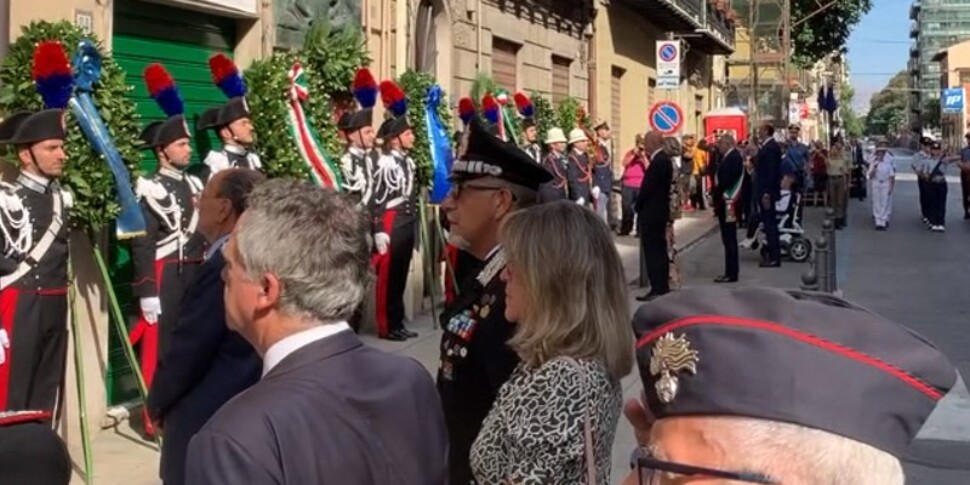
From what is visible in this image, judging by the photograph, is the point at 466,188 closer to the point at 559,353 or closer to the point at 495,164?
the point at 495,164

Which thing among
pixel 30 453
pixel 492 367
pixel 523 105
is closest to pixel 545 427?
pixel 492 367

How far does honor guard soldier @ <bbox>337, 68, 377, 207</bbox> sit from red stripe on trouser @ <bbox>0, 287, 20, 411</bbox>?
4.34m

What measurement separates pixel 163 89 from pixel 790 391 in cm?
679

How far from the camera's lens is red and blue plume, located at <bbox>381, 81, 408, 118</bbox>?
455 inches

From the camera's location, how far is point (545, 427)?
3.05 metres

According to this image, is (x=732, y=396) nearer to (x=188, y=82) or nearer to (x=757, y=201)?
(x=188, y=82)

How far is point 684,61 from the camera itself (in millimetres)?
35875

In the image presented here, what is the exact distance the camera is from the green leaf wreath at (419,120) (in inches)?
475

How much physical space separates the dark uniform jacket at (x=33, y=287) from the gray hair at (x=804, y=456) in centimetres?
557

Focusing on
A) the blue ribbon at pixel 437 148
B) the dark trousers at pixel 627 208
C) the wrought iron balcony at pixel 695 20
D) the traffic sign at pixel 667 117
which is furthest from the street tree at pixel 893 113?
the blue ribbon at pixel 437 148

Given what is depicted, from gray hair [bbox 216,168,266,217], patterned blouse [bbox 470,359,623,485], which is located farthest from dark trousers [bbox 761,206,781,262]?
patterned blouse [bbox 470,359,623,485]

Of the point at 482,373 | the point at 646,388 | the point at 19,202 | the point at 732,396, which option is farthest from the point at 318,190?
the point at 19,202

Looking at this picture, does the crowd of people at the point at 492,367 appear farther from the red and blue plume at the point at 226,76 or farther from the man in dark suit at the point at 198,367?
the red and blue plume at the point at 226,76

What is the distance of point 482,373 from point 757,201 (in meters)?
14.8
